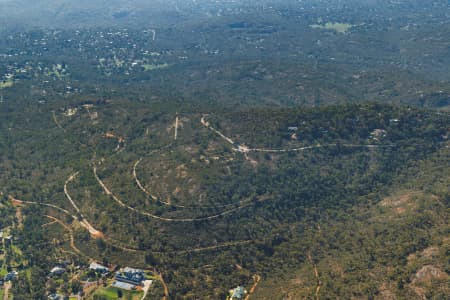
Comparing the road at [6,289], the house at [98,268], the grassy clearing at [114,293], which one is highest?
the house at [98,268]

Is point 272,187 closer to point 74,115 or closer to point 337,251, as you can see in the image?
point 337,251

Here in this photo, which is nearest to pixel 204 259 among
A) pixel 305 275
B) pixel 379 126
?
pixel 305 275

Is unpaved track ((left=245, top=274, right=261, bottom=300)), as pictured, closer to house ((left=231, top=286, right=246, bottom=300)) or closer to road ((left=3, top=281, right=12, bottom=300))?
house ((left=231, top=286, right=246, bottom=300))

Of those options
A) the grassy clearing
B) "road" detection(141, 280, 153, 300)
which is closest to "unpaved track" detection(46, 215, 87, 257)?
the grassy clearing

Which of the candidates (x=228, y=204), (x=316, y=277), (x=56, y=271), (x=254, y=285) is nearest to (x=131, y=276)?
(x=56, y=271)

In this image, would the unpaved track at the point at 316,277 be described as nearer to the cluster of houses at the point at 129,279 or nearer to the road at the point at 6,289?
the cluster of houses at the point at 129,279

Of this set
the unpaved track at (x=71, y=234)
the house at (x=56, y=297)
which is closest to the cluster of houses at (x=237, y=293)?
the house at (x=56, y=297)
